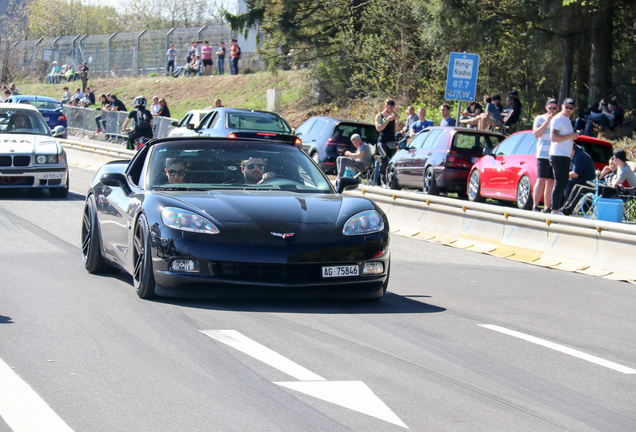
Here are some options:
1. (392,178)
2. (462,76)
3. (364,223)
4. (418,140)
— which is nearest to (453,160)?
(418,140)

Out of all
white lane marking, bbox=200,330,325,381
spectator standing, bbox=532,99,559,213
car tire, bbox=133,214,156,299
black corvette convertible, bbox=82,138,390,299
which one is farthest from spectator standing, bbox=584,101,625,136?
white lane marking, bbox=200,330,325,381

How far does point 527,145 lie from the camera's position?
15984 mm

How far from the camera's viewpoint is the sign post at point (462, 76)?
62.1ft

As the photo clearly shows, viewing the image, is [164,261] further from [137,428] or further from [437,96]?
[437,96]

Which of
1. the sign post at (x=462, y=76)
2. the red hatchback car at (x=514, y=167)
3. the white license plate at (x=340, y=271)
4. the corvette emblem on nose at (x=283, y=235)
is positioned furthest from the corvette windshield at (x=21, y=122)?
the white license plate at (x=340, y=271)

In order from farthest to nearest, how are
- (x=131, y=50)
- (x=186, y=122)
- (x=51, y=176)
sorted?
(x=131, y=50)
(x=186, y=122)
(x=51, y=176)

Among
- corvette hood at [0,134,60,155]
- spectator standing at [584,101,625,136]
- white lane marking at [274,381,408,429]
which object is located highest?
spectator standing at [584,101,625,136]

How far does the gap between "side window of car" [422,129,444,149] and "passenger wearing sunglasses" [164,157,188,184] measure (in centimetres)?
1137

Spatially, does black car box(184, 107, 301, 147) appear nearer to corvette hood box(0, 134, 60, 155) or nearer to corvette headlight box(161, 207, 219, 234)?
corvette hood box(0, 134, 60, 155)

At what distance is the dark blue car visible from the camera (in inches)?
1328

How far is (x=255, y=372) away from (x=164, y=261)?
2097 mm

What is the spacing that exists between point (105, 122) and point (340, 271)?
95.5 ft

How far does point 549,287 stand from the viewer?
9484mm

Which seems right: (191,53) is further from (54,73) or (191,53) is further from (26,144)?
(26,144)
